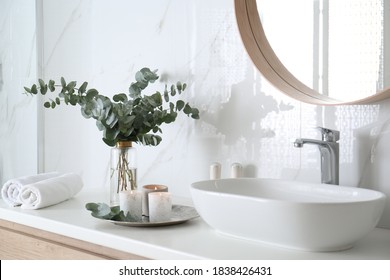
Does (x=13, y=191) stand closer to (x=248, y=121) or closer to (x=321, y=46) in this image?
(x=248, y=121)

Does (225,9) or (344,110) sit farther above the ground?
(225,9)

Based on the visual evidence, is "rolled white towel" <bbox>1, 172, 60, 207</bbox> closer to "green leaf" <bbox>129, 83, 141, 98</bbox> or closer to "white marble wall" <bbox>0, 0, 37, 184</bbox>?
"green leaf" <bbox>129, 83, 141, 98</bbox>

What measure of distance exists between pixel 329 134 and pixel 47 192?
827 mm

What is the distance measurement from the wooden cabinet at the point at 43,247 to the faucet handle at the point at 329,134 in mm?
558

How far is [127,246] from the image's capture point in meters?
1.21

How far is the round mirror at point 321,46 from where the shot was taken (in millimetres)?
1337

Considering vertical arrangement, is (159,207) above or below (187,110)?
below

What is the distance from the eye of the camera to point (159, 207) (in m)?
1.38

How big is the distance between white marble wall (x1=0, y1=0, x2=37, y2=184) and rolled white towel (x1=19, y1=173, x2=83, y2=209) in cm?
72

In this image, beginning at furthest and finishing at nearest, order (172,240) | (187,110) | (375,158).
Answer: (187,110) → (375,158) → (172,240)

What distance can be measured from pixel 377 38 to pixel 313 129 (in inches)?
11.5

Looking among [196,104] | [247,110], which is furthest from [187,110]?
[247,110]
